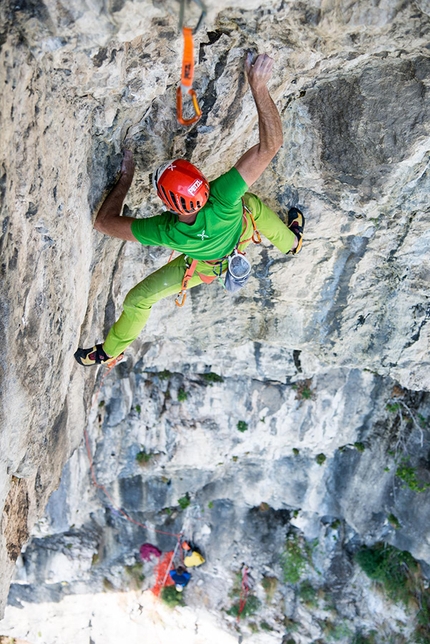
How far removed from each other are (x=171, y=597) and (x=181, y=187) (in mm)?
9695

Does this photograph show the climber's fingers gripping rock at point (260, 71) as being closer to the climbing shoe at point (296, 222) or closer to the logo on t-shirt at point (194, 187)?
the logo on t-shirt at point (194, 187)

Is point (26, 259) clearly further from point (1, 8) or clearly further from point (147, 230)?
point (1, 8)

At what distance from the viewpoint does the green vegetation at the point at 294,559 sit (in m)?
9.93

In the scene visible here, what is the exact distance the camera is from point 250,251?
17.1 feet

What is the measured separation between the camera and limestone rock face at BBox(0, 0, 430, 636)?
9.05 ft

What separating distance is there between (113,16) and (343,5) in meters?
1.29

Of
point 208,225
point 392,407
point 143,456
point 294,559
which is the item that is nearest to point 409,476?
point 392,407

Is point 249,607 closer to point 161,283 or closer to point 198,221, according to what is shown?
point 161,283

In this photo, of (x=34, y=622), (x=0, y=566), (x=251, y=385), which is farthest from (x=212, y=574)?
(x=0, y=566)

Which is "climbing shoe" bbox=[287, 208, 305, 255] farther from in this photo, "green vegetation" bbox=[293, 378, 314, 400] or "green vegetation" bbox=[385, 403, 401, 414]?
"green vegetation" bbox=[385, 403, 401, 414]

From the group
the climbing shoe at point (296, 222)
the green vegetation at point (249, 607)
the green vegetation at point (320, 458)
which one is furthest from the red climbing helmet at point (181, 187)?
the green vegetation at point (249, 607)

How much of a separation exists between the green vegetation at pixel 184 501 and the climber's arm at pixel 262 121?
7.66m

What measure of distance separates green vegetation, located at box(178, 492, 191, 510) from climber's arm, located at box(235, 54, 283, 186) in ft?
25.1

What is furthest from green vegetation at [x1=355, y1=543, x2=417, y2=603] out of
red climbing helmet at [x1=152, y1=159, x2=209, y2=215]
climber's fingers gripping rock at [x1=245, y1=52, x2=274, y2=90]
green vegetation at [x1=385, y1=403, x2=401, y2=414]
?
climber's fingers gripping rock at [x1=245, y1=52, x2=274, y2=90]
